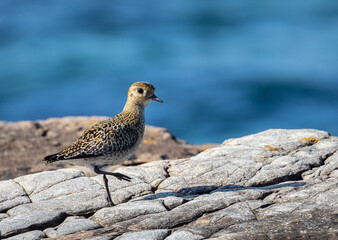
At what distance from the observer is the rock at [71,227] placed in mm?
7336

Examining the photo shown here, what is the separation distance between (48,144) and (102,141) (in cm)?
537

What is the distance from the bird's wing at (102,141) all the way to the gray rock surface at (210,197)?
0.74 meters

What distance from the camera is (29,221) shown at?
7.65m

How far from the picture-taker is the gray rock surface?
22.6 feet

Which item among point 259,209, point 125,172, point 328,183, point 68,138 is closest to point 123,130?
point 125,172

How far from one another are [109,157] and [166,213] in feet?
5.34

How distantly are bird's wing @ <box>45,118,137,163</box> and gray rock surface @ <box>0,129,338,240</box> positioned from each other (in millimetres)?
742

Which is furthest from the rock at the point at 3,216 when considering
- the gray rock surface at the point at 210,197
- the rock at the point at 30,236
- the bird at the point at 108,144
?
the bird at the point at 108,144

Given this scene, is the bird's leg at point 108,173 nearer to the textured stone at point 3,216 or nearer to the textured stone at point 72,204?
the textured stone at point 72,204

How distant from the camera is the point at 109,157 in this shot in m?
8.68

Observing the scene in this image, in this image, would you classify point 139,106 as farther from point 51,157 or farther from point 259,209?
point 259,209

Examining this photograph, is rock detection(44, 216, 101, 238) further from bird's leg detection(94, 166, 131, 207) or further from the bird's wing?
the bird's wing

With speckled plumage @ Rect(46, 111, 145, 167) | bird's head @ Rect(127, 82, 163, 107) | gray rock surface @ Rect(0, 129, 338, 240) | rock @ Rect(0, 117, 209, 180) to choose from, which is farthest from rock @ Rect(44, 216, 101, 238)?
rock @ Rect(0, 117, 209, 180)

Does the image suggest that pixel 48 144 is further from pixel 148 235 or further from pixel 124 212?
pixel 148 235
